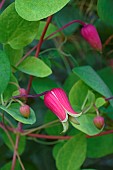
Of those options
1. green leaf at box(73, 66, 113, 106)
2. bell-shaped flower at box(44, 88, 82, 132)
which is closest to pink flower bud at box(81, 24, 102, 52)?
green leaf at box(73, 66, 113, 106)

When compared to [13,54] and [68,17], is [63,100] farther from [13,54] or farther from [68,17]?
[68,17]

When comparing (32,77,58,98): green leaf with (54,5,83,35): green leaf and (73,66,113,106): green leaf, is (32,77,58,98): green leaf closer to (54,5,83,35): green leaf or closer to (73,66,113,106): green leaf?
(73,66,113,106): green leaf

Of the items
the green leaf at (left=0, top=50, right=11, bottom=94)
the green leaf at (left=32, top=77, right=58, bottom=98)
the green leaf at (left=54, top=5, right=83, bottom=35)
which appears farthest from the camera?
the green leaf at (left=54, top=5, right=83, bottom=35)

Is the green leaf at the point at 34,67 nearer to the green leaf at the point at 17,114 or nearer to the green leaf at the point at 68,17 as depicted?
the green leaf at the point at 17,114

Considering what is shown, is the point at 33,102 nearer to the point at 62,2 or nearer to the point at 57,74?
the point at 57,74

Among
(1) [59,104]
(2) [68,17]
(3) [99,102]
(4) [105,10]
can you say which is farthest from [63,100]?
(2) [68,17]

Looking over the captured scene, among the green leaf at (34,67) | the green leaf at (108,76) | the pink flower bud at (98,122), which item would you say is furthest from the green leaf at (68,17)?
the pink flower bud at (98,122)
